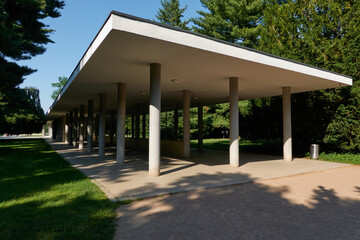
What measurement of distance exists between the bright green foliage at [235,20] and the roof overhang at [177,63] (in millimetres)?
17148

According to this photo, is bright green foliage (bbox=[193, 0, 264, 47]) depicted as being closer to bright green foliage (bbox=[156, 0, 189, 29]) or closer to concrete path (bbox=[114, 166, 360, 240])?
bright green foliage (bbox=[156, 0, 189, 29])

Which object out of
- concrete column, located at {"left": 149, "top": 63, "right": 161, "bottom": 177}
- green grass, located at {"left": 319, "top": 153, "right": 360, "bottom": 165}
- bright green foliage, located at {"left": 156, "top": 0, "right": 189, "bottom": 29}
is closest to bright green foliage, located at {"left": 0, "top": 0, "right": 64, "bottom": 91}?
concrete column, located at {"left": 149, "top": 63, "right": 161, "bottom": 177}

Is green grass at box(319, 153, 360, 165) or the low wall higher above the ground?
the low wall

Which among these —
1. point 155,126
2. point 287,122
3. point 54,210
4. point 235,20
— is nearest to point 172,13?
point 235,20

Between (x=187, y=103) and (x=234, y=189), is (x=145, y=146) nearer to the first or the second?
(x=187, y=103)

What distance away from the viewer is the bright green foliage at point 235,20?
1057 inches

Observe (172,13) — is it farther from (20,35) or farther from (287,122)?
(287,122)

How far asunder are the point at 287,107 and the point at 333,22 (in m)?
7.18

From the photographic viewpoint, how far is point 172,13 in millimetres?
41281

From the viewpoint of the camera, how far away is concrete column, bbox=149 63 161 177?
7258mm

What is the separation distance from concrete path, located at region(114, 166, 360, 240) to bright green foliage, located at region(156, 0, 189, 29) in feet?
131

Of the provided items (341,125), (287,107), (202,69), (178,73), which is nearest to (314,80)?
(287,107)

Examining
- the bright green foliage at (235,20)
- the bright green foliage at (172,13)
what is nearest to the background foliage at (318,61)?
the bright green foliage at (235,20)

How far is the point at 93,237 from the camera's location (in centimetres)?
323
